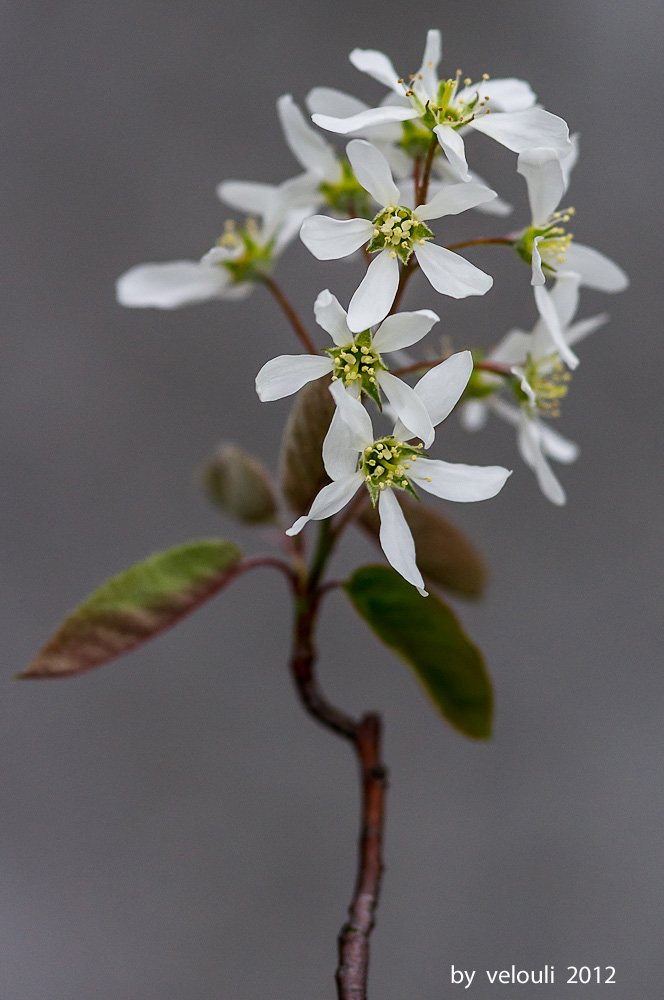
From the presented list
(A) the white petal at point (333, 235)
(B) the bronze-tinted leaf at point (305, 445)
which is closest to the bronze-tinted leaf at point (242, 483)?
(B) the bronze-tinted leaf at point (305, 445)

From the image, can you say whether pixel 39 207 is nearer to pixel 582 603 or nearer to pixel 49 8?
pixel 49 8

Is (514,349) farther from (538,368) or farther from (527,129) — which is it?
(527,129)

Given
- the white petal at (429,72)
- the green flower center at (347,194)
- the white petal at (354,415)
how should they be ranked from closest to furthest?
the white petal at (354,415)
the white petal at (429,72)
the green flower center at (347,194)

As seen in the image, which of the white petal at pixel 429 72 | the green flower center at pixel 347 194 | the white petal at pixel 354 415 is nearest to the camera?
the white petal at pixel 354 415

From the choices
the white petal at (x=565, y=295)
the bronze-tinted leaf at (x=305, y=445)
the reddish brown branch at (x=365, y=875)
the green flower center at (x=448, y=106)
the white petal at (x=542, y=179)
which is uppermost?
the green flower center at (x=448, y=106)

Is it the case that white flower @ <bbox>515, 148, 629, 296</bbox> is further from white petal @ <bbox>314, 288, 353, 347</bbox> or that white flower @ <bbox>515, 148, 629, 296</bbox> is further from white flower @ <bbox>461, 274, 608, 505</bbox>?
white petal @ <bbox>314, 288, 353, 347</bbox>

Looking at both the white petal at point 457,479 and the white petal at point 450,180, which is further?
the white petal at point 450,180

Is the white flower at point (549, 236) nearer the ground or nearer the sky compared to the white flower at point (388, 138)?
nearer the ground

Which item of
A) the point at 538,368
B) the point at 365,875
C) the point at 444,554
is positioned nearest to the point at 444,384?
the point at 538,368

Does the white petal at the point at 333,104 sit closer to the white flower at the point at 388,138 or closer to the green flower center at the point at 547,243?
the white flower at the point at 388,138
